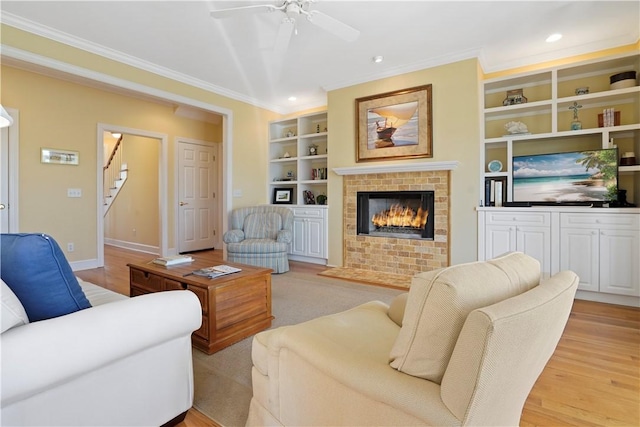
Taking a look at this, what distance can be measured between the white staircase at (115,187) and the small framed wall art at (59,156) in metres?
2.26

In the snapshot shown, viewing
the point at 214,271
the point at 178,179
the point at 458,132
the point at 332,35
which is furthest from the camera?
the point at 178,179

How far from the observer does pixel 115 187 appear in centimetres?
706

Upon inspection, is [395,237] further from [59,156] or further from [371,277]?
[59,156]

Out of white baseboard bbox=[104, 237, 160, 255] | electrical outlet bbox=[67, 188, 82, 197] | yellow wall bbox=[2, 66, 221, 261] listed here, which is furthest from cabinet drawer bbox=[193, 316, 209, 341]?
white baseboard bbox=[104, 237, 160, 255]

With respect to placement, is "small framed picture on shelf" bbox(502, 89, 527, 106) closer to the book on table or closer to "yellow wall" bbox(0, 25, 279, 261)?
"yellow wall" bbox(0, 25, 279, 261)

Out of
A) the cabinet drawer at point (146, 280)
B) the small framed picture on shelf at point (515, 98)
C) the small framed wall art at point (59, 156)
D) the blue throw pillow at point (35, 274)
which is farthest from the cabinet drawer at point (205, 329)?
the small framed picture on shelf at point (515, 98)

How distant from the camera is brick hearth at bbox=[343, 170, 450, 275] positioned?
13.0ft

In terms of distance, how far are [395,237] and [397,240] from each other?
0.17ft

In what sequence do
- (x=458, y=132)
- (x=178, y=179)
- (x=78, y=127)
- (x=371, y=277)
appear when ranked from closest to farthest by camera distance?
(x=458, y=132) < (x=371, y=277) < (x=78, y=127) < (x=178, y=179)

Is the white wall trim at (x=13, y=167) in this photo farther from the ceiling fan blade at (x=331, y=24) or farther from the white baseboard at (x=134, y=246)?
the ceiling fan blade at (x=331, y=24)

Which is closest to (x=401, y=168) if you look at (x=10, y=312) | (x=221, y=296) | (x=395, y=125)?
(x=395, y=125)

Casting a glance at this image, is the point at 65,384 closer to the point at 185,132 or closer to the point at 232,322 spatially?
the point at 232,322

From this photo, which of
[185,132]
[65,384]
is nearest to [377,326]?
[65,384]

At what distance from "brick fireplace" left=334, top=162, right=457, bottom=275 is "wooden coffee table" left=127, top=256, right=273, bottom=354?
225 cm
